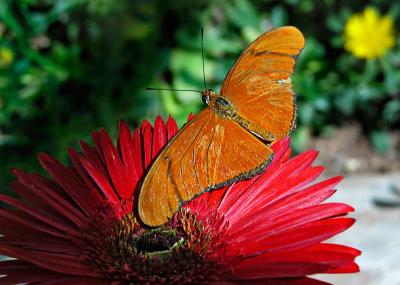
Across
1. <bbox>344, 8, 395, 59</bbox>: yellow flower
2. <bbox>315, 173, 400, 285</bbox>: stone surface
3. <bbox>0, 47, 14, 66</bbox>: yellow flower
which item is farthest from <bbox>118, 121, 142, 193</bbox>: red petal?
<bbox>344, 8, 395, 59</bbox>: yellow flower

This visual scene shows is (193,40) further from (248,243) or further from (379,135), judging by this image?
(248,243)

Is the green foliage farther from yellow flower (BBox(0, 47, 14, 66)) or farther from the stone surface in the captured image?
the stone surface

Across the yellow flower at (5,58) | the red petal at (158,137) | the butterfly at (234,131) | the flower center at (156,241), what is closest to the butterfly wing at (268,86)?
the butterfly at (234,131)

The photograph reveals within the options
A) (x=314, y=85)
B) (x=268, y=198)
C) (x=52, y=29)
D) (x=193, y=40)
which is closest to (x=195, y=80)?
(x=193, y=40)

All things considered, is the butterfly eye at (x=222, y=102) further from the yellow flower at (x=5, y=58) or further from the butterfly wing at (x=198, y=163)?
the yellow flower at (x=5, y=58)

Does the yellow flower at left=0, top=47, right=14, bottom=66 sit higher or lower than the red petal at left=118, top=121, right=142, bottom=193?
higher

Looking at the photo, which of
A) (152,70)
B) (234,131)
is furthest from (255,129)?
(152,70)
